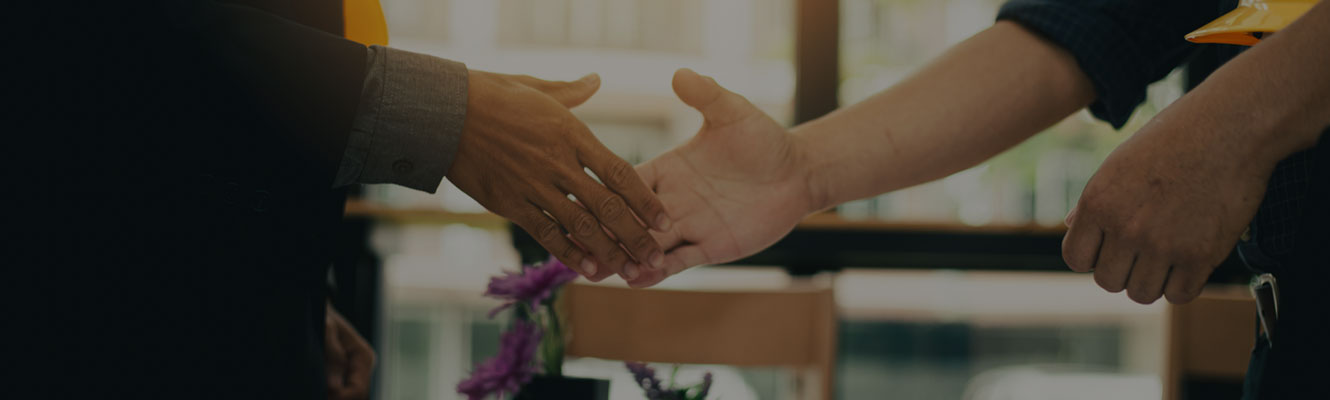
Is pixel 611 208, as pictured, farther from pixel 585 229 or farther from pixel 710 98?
pixel 710 98

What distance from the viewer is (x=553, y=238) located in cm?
97

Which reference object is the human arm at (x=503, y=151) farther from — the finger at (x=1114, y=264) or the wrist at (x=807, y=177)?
the finger at (x=1114, y=264)

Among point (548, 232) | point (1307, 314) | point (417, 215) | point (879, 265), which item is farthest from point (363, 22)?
point (879, 265)

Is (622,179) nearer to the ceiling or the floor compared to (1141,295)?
nearer to the ceiling

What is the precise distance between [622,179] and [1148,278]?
46 cm

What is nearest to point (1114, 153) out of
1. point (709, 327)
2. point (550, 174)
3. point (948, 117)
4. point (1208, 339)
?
point (948, 117)

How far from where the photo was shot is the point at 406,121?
2.68 feet

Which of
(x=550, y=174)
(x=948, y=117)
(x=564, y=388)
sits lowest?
(x=564, y=388)

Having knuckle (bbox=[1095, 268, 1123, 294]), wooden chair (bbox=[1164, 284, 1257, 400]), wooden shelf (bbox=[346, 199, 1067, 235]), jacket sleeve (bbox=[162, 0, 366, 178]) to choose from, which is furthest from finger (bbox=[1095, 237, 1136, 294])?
wooden shelf (bbox=[346, 199, 1067, 235])

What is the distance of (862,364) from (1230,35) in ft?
8.93

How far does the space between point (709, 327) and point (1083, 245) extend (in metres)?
0.88

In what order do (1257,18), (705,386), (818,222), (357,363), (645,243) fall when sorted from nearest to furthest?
A: (1257,18) → (705,386) → (645,243) → (357,363) → (818,222)

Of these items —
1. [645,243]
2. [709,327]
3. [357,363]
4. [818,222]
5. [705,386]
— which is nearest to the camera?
[705,386]

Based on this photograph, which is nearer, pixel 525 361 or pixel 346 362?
pixel 525 361
